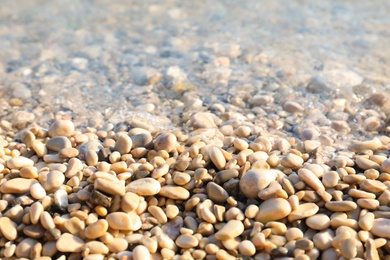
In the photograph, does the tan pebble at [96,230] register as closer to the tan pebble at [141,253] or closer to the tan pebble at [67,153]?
the tan pebble at [141,253]

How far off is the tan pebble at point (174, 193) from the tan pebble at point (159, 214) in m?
0.06

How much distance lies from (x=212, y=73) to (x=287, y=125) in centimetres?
63

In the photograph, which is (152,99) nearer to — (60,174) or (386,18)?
(60,174)

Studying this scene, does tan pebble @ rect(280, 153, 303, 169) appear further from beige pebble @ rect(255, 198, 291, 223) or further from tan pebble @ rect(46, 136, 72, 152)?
tan pebble @ rect(46, 136, 72, 152)

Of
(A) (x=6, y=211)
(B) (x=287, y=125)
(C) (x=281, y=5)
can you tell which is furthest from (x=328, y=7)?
(A) (x=6, y=211)

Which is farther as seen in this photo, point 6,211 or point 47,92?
point 47,92

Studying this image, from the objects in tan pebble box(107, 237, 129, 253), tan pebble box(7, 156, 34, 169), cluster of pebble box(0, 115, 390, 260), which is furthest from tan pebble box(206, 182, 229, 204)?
tan pebble box(7, 156, 34, 169)

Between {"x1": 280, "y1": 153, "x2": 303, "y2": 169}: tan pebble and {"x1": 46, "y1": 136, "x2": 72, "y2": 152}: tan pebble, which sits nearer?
{"x1": 280, "y1": 153, "x2": 303, "y2": 169}: tan pebble

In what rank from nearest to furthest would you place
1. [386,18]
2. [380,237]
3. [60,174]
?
[380,237] < [60,174] < [386,18]

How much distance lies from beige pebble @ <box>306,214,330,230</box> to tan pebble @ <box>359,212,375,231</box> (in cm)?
10

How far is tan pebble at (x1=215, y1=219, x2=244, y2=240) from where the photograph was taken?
1.55 meters

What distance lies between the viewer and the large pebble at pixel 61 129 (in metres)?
2.10

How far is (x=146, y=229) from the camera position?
163 cm

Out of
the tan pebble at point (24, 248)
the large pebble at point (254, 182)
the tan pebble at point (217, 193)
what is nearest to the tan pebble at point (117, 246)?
the tan pebble at point (24, 248)
